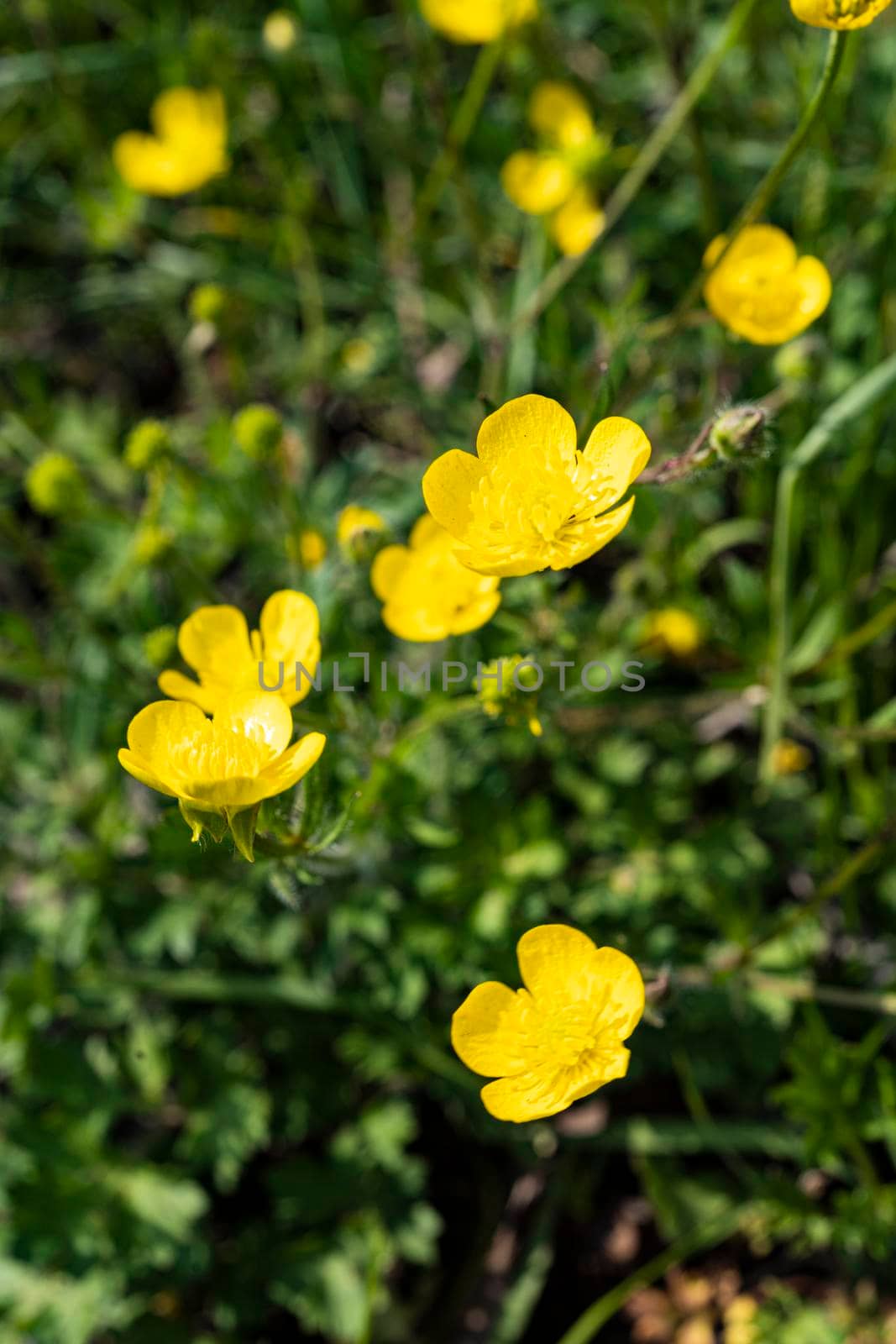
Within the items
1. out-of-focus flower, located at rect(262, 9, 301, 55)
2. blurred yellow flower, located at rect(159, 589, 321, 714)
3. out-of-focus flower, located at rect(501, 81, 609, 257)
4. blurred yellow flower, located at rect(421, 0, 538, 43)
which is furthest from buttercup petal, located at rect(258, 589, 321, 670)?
out-of-focus flower, located at rect(262, 9, 301, 55)

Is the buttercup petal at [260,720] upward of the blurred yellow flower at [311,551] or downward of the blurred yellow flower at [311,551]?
downward

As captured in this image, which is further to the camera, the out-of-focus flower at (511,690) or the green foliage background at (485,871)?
the green foliage background at (485,871)

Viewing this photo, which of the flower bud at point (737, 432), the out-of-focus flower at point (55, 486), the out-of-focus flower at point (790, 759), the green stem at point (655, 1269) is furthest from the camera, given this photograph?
the out-of-focus flower at point (790, 759)

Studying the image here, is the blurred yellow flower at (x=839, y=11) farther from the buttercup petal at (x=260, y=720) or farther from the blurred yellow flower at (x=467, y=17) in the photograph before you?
the blurred yellow flower at (x=467, y=17)

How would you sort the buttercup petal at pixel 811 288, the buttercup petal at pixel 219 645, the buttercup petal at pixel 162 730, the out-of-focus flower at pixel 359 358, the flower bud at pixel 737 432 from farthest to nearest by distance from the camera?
the out-of-focus flower at pixel 359 358 < the buttercup petal at pixel 811 288 < the buttercup petal at pixel 219 645 < the flower bud at pixel 737 432 < the buttercup petal at pixel 162 730

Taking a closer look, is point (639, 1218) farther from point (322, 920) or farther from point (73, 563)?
point (73, 563)

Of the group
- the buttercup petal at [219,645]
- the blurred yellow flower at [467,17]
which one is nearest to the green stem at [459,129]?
the blurred yellow flower at [467,17]
